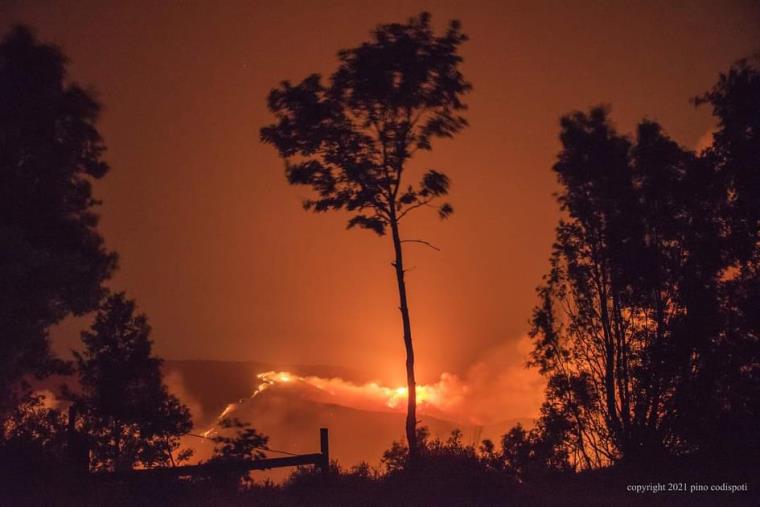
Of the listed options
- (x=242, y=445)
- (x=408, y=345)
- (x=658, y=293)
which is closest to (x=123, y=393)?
(x=242, y=445)

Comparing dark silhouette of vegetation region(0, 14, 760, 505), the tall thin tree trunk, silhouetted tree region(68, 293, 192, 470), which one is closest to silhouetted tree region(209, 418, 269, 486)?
dark silhouette of vegetation region(0, 14, 760, 505)

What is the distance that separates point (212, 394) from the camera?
164 meters

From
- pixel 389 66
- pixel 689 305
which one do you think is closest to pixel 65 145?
pixel 389 66

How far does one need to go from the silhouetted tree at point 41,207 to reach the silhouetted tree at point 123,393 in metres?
9.11

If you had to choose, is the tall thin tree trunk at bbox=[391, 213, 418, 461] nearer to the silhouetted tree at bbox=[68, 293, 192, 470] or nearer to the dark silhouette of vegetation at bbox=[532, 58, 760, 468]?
the dark silhouette of vegetation at bbox=[532, 58, 760, 468]

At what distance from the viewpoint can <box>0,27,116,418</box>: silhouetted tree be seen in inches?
531

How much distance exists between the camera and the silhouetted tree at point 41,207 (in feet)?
44.3

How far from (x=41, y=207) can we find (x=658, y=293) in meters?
20.0

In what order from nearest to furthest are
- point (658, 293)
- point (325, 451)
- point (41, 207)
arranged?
point (325, 451)
point (41, 207)
point (658, 293)

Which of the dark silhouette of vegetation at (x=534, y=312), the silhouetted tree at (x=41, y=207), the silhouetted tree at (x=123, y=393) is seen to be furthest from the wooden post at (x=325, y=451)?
the silhouetted tree at (x=123, y=393)

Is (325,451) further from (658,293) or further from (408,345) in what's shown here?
(658,293)

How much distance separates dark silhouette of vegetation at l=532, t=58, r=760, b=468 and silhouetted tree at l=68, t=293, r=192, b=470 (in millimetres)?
16784

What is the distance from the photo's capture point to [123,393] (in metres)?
26.2

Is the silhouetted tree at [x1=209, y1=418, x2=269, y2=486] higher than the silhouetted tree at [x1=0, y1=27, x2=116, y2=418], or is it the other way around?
the silhouetted tree at [x1=0, y1=27, x2=116, y2=418]
